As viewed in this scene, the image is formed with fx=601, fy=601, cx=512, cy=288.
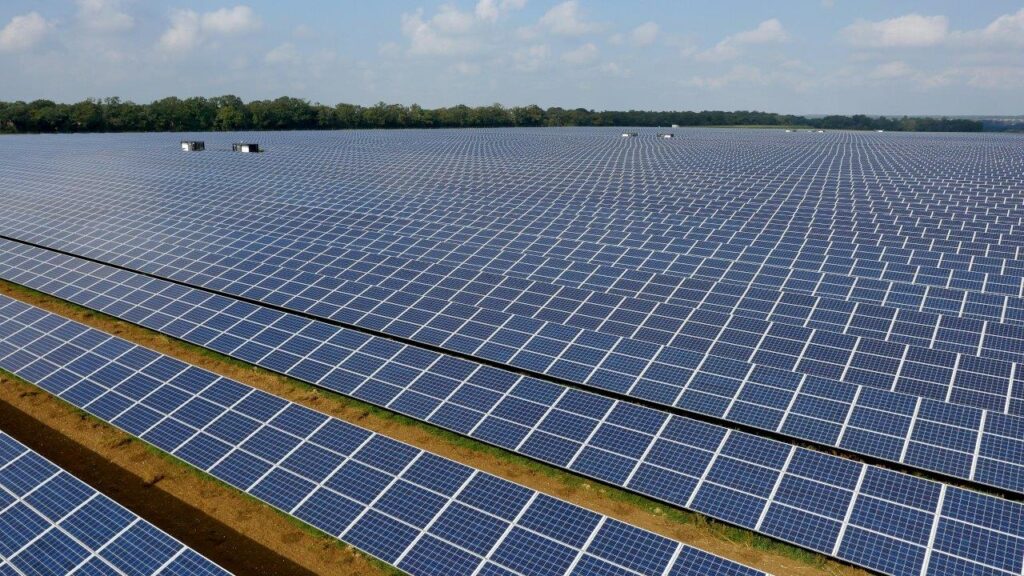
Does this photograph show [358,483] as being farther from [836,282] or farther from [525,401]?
[836,282]

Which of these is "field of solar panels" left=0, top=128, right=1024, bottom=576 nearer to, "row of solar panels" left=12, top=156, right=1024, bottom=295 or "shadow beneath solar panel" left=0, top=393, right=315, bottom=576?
"row of solar panels" left=12, top=156, right=1024, bottom=295

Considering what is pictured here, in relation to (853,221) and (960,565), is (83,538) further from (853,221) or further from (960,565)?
(853,221)

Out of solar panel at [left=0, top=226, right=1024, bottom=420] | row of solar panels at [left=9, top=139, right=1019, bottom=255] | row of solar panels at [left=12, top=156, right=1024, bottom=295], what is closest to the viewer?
solar panel at [left=0, top=226, right=1024, bottom=420]

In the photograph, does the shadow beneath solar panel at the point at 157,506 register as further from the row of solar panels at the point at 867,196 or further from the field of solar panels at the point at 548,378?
the row of solar panels at the point at 867,196

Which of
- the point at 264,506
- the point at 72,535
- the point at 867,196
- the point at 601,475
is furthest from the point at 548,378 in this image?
the point at 867,196

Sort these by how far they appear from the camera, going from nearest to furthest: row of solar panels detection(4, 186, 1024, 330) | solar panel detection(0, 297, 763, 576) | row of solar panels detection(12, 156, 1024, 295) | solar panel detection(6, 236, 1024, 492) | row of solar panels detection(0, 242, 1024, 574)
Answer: solar panel detection(0, 297, 763, 576), row of solar panels detection(0, 242, 1024, 574), solar panel detection(6, 236, 1024, 492), row of solar panels detection(4, 186, 1024, 330), row of solar panels detection(12, 156, 1024, 295)

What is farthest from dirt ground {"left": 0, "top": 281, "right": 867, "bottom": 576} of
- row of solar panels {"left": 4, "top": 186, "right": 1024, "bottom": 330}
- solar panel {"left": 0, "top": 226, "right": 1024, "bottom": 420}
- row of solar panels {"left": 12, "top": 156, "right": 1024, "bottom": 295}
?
row of solar panels {"left": 12, "top": 156, "right": 1024, "bottom": 295}

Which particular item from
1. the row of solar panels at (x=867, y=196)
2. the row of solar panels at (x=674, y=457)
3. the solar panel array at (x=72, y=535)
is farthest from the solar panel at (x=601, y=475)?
the row of solar panels at (x=867, y=196)
